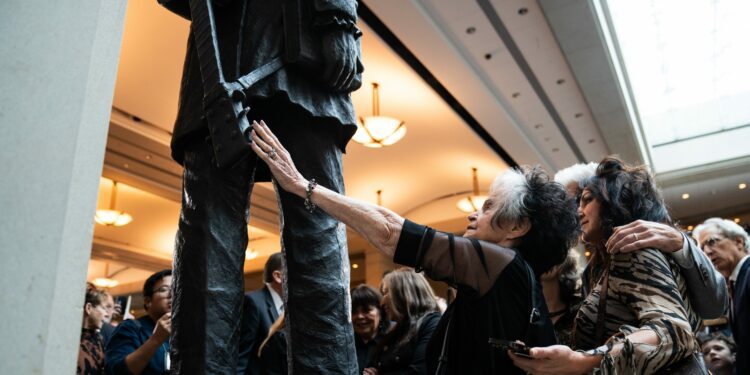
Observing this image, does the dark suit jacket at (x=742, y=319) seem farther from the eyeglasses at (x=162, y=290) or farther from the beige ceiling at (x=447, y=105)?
the beige ceiling at (x=447, y=105)

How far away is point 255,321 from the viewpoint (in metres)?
4.01

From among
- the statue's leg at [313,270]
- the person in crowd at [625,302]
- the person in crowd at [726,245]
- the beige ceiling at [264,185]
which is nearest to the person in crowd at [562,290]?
the person in crowd at [625,302]

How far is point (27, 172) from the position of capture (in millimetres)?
1404

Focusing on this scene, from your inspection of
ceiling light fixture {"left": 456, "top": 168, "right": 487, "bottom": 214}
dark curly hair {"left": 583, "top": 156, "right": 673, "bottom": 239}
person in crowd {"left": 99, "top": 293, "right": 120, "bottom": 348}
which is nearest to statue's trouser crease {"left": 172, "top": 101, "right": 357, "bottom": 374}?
dark curly hair {"left": 583, "top": 156, "right": 673, "bottom": 239}

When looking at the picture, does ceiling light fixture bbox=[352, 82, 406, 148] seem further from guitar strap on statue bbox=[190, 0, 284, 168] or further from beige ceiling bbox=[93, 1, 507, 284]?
guitar strap on statue bbox=[190, 0, 284, 168]

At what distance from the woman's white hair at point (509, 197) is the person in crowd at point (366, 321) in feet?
6.68

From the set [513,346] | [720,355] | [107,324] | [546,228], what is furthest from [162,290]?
[720,355]

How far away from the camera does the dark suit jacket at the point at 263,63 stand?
2.17 m

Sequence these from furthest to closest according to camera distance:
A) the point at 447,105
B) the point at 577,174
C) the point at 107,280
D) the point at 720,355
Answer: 1. the point at 107,280
2. the point at 447,105
3. the point at 720,355
4. the point at 577,174

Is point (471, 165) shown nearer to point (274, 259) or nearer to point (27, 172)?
point (274, 259)

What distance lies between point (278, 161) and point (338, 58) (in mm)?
414

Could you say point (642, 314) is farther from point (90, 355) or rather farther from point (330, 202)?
point (90, 355)

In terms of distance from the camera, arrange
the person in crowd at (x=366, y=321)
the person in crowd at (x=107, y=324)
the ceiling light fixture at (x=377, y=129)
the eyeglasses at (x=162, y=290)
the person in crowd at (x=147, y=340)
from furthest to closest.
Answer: the ceiling light fixture at (x=377, y=129) → the person in crowd at (x=107, y=324) → the person in crowd at (x=366, y=321) → the eyeglasses at (x=162, y=290) → the person in crowd at (x=147, y=340)

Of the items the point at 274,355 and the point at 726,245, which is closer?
the point at 274,355
